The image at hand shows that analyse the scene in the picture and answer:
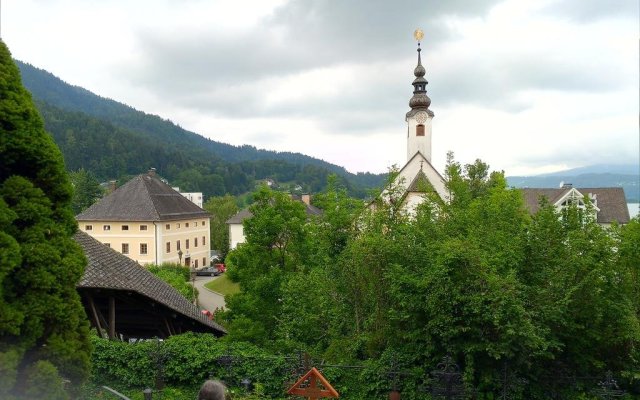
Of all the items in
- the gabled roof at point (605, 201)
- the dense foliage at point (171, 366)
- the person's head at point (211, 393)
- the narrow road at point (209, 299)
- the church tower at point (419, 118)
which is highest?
the church tower at point (419, 118)

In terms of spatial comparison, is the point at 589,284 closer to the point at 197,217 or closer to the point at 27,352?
the point at 27,352

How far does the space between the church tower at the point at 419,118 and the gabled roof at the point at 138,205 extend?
946 inches

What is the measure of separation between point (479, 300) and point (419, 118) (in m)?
32.2

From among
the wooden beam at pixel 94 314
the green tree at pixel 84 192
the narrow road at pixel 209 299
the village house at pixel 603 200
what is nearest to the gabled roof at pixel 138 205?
the narrow road at pixel 209 299

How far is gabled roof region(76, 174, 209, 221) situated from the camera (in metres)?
44.2

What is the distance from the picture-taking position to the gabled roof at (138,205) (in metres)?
44.2

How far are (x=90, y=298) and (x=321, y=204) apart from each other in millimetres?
7763

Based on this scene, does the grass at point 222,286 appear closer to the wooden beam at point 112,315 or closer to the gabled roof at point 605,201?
the wooden beam at point 112,315

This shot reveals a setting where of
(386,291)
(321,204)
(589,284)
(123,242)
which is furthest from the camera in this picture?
(123,242)

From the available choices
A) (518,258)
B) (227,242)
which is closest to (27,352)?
(518,258)

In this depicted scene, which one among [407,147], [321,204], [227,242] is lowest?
[227,242]

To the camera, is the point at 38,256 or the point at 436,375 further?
the point at 436,375

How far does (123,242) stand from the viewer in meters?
44.3

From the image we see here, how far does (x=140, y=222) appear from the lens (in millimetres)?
44000
